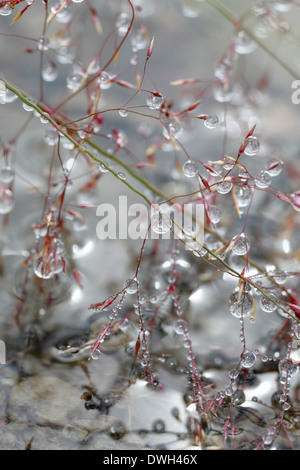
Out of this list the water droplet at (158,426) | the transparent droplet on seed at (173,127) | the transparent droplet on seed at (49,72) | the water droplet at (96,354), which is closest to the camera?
the water droplet at (158,426)

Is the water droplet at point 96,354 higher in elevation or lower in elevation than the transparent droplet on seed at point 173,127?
lower

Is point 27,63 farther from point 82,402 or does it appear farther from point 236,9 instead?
point 82,402

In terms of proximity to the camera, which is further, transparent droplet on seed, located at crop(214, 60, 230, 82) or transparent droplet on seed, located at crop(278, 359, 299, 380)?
transparent droplet on seed, located at crop(214, 60, 230, 82)

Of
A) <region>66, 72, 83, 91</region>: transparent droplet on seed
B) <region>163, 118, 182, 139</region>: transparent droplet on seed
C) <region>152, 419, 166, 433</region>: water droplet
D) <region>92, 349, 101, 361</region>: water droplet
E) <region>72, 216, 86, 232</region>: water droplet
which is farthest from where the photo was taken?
<region>72, 216, 86, 232</region>: water droplet

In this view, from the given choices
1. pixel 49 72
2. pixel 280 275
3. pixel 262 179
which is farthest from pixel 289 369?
pixel 49 72

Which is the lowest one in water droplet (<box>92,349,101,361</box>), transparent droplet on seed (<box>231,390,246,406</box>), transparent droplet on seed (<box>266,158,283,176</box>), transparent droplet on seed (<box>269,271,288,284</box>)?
transparent droplet on seed (<box>231,390,246,406</box>)

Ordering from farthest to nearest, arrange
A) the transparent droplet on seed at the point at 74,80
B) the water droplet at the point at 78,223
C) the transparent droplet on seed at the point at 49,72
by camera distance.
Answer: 1. the transparent droplet on seed at the point at 49,72
2. the water droplet at the point at 78,223
3. the transparent droplet on seed at the point at 74,80

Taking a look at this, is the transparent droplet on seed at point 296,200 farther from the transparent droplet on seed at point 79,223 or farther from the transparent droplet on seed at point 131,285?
the transparent droplet on seed at point 79,223

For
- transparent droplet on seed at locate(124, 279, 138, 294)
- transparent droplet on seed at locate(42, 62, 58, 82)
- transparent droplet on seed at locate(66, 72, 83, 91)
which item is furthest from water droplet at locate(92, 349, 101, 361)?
transparent droplet on seed at locate(42, 62, 58, 82)

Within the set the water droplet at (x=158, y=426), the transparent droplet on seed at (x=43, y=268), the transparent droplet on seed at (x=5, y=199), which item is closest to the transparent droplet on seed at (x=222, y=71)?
Answer: the transparent droplet on seed at (x=5, y=199)

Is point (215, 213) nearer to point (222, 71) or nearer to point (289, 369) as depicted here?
point (289, 369)

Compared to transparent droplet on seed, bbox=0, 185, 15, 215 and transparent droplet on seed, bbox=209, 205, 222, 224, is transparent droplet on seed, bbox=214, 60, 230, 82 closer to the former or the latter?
transparent droplet on seed, bbox=209, 205, 222, 224

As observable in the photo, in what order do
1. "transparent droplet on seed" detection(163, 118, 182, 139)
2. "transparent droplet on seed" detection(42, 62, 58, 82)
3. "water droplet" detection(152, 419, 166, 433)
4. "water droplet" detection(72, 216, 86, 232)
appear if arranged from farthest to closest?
"transparent droplet on seed" detection(42, 62, 58, 82)
"water droplet" detection(72, 216, 86, 232)
"transparent droplet on seed" detection(163, 118, 182, 139)
"water droplet" detection(152, 419, 166, 433)
